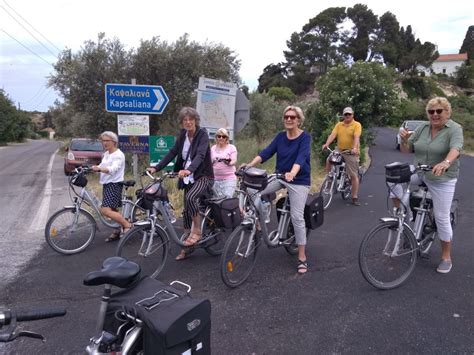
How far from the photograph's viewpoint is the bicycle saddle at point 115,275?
1.99 m

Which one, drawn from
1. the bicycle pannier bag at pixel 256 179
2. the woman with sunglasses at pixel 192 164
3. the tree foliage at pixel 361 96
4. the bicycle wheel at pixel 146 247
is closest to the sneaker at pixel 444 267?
the bicycle pannier bag at pixel 256 179

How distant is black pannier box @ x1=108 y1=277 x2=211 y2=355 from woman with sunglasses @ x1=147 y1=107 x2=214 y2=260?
2443 mm

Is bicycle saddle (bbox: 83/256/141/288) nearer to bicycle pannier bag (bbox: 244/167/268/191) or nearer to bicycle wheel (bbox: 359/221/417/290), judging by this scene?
bicycle pannier bag (bbox: 244/167/268/191)

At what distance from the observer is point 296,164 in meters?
4.00

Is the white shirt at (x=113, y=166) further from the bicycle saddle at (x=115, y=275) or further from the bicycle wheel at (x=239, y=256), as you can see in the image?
the bicycle saddle at (x=115, y=275)

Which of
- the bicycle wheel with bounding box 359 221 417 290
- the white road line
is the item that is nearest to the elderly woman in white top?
the white road line

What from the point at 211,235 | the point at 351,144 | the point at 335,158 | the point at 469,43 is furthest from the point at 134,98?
the point at 469,43

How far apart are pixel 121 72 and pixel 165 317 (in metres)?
13.4

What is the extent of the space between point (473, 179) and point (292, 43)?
192 feet

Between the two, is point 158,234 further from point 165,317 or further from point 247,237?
point 165,317

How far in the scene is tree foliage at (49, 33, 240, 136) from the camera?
13656 mm

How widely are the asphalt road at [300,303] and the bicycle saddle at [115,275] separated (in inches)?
49.6

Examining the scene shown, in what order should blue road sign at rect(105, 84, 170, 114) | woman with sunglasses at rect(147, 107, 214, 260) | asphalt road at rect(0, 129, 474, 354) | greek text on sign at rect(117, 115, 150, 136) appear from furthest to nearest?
greek text on sign at rect(117, 115, 150, 136)
blue road sign at rect(105, 84, 170, 114)
woman with sunglasses at rect(147, 107, 214, 260)
asphalt road at rect(0, 129, 474, 354)

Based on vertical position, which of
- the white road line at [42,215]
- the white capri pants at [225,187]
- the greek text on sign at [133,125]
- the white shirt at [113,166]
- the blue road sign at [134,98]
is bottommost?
the white road line at [42,215]
